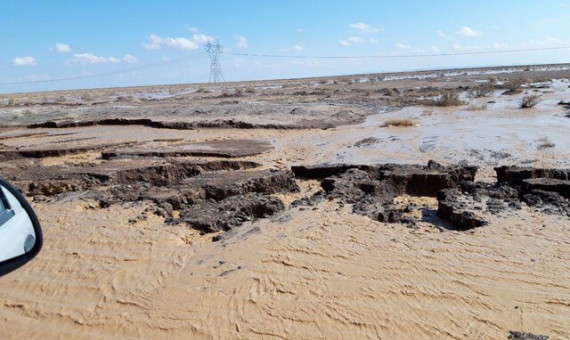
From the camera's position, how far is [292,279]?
174 inches

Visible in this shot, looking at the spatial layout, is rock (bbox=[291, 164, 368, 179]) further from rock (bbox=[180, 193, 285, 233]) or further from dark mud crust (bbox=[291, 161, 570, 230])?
rock (bbox=[180, 193, 285, 233])

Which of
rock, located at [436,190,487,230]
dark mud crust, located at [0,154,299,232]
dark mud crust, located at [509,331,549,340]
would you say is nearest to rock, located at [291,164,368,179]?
dark mud crust, located at [0,154,299,232]

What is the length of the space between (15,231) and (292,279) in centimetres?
275

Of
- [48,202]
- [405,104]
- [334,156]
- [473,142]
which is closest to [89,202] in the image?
[48,202]

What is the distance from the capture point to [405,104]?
25609mm

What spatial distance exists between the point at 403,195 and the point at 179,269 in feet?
14.2

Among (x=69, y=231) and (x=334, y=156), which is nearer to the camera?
(x=69, y=231)

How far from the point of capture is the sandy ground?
11.9ft

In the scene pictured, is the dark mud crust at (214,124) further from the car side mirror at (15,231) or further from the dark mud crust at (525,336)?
the car side mirror at (15,231)

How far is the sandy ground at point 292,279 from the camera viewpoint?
3641 mm

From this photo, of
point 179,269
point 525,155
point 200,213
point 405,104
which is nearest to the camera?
point 179,269

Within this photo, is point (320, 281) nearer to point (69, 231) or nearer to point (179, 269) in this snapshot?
point (179, 269)

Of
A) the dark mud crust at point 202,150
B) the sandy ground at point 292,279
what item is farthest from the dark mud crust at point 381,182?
the dark mud crust at point 202,150

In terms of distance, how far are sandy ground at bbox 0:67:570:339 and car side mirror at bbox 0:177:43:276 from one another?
5.33ft
